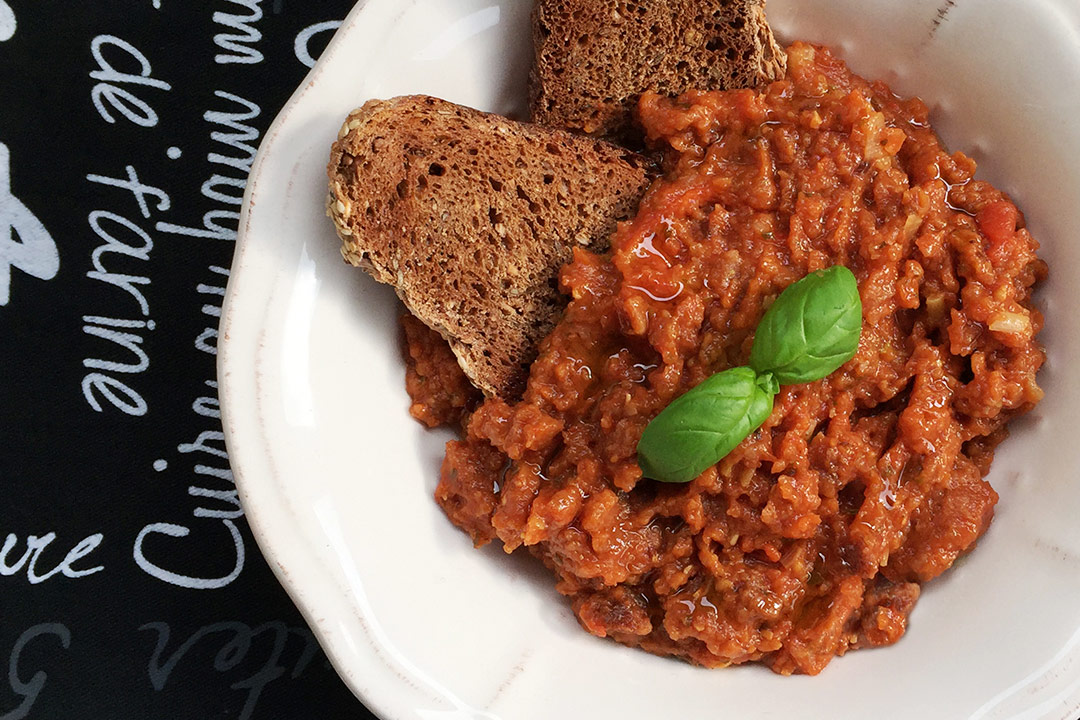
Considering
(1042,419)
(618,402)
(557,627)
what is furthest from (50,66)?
(1042,419)

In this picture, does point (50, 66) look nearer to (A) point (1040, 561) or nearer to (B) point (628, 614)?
(B) point (628, 614)

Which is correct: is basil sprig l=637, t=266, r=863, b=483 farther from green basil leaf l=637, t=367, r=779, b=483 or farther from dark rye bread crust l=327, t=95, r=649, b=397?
dark rye bread crust l=327, t=95, r=649, b=397

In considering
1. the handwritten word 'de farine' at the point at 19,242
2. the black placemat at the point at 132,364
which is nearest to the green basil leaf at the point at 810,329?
the black placemat at the point at 132,364

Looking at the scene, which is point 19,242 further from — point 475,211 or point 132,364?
point 475,211

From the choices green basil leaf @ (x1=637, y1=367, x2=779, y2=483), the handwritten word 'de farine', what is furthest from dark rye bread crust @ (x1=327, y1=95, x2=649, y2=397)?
the handwritten word 'de farine'

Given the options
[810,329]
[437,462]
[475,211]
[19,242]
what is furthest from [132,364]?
[810,329]

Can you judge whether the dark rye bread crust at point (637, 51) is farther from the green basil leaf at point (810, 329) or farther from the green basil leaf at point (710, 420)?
the green basil leaf at point (710, 420)

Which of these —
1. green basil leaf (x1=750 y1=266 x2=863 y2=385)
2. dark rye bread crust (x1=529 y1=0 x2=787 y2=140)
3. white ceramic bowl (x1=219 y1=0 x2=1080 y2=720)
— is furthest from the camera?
dark rye bread crust (x1=529 y1=0 x2=787 y2=140)
